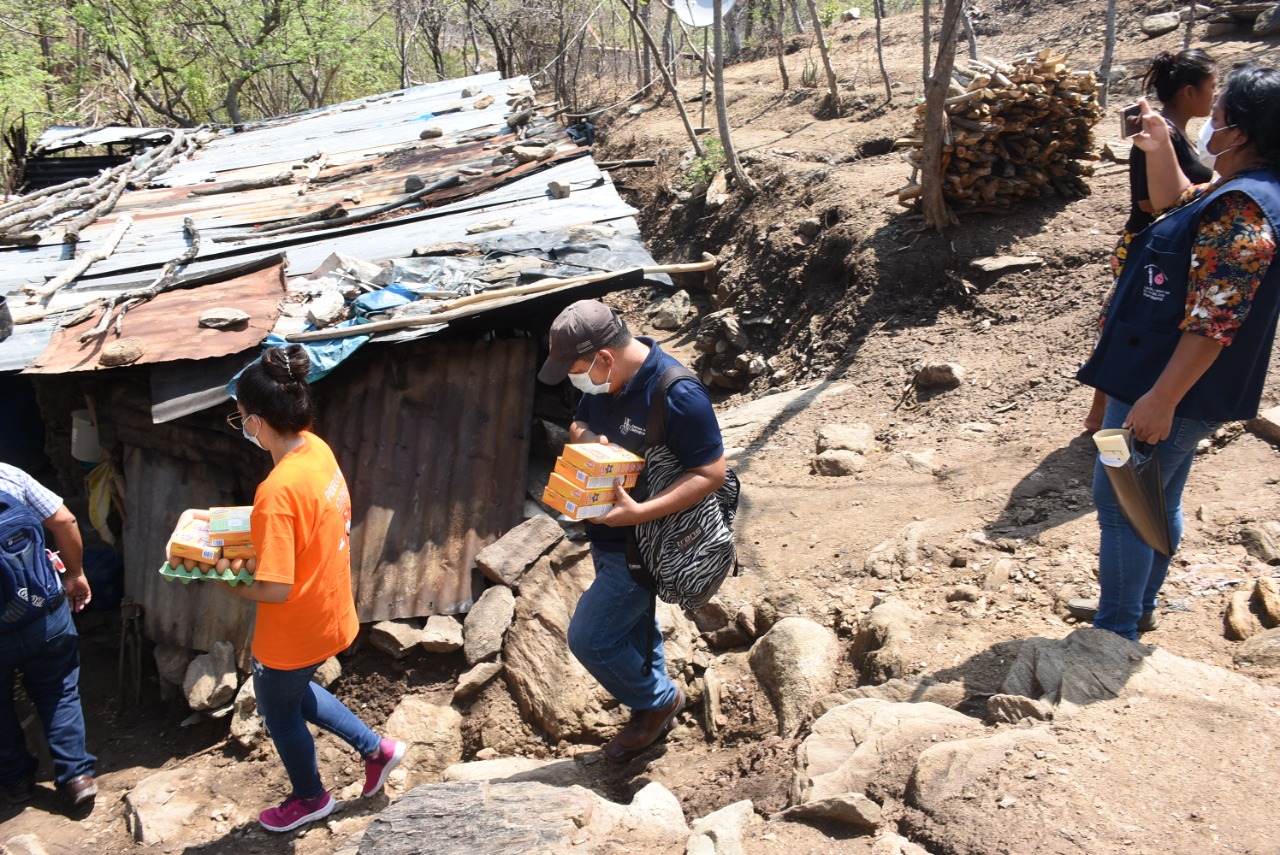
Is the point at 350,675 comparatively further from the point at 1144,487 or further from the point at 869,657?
the point at 1144,487

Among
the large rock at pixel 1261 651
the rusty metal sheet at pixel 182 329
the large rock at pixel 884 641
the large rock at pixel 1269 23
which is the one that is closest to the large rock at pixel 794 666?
the large rock at pixel 884 641

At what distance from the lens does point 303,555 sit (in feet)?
9.89

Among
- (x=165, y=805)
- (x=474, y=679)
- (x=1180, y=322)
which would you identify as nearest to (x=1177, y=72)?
(x=1180, y=322)

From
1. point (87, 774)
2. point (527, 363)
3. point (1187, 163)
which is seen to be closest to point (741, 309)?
point (527, 363)

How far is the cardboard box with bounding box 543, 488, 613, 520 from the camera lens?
2.75m

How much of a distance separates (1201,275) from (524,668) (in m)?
3.27

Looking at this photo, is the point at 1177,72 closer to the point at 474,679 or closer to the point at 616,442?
the point at 616,442

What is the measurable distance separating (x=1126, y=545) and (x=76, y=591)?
444 centimetres

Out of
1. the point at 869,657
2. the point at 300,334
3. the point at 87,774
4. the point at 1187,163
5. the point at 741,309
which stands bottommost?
the point at 87,774

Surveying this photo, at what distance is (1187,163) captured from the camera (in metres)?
3.85

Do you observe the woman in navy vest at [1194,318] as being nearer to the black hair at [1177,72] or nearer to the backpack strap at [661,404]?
the black hair at [1177,72]

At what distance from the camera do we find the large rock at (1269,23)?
10.6 m

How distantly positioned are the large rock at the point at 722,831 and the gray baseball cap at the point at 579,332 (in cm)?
149

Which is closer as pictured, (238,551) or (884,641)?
(238,551)
